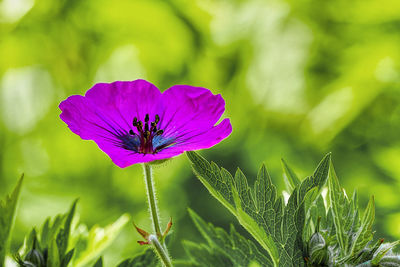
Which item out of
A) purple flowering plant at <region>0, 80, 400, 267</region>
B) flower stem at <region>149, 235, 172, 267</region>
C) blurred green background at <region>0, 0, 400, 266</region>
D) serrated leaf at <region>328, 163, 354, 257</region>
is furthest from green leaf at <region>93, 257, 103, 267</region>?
blurred green background at <region>0, 0, 400, 266</region>

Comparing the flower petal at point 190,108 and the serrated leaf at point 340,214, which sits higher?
the flower petal at point 190,108

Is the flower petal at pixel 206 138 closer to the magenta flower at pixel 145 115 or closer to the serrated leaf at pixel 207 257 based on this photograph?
the magenta flower at pixel 145 115

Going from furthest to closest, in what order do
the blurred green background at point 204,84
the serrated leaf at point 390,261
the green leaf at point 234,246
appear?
the blurred green background at point 204,84
the green leaf at point 234,246
the serrated leaf at point 390,261

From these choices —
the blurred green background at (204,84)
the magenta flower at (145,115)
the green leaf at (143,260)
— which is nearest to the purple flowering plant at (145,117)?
the magenta flower at (145,115)

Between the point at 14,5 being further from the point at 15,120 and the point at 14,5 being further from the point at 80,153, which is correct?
the point at 80,153

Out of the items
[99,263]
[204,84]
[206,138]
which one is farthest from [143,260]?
[204,84]

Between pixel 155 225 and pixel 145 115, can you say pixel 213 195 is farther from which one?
pixel 145 115
